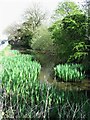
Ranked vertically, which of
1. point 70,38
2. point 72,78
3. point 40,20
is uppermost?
point 40,20

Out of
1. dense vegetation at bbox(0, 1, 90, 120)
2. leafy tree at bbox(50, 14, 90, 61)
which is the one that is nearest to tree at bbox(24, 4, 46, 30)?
dense vegetation at bbox(0, 1, 90, 120)

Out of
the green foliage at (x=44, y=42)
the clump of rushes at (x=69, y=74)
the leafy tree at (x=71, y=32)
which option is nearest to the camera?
the clump of rushes at (x=69, y=74)

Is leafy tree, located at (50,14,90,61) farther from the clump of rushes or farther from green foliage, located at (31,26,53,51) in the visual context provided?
green foliage, located at (31,26,53,51)

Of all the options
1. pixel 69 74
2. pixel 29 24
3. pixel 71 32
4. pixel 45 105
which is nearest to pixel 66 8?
pixel 71 32

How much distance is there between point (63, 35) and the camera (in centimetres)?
1864

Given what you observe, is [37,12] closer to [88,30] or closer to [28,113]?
[88,30]

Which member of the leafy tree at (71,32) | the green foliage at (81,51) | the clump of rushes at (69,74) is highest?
the leafy tree at (71,32)

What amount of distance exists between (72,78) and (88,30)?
5263mm

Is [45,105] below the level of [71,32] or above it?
below

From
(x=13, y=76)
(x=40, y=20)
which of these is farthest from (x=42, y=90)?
(x=40, y=20)

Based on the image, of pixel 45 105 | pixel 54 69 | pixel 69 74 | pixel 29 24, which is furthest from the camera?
pixel 29 24

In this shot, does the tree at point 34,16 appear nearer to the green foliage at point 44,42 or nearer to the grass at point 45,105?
the green foliage at point 44,42

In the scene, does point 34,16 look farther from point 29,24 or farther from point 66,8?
point 66,8

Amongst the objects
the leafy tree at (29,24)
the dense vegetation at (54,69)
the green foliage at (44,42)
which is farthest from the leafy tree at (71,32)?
the leafy tree at (29,24)
